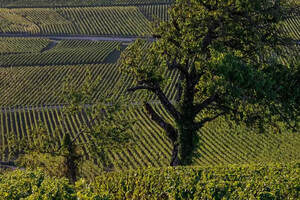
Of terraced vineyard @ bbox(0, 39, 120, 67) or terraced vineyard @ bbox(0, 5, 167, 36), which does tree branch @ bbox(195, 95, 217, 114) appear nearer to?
terraced vineyard @ bbox(0, 39, 120, 67)

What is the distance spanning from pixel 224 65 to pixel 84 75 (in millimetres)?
45272

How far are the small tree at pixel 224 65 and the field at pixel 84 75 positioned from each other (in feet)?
6.56

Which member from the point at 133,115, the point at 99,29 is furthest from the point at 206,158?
the point at 99,29

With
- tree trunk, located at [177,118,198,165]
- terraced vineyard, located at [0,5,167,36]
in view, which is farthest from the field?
tree trunk, located at [177,118,198,165]

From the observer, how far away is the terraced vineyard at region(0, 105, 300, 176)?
34.6 metres

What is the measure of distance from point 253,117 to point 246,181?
479 cm

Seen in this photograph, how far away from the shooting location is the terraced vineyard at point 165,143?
34.6 meters

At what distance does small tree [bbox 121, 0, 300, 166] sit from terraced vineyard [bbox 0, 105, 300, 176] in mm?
13211

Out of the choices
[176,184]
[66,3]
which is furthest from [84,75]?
[176,184]

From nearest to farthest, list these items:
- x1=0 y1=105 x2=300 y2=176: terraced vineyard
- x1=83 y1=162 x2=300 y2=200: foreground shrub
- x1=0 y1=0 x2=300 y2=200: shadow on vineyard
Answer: x1=83 y1=162 x2=300 y2=200: foreground shrub
x1=0 y1=0 x2=300 y2=200: shadow on vineyard
x1=0 y1=105 x2=300 y2=176: terraced vineyard

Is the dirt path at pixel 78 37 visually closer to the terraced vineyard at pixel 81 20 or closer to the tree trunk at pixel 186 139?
the terraced vineyard at pixel 81 20

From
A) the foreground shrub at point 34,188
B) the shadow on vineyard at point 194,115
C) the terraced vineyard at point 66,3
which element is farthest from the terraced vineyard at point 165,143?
the terraced vineyard at point 66,3

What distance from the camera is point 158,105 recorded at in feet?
155

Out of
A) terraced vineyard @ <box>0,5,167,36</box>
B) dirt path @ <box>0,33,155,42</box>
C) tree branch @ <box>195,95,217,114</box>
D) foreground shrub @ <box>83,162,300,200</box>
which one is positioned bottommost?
foreground shrub @ <box>83,162,300,200</box>
